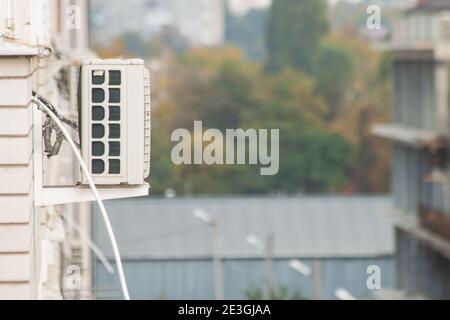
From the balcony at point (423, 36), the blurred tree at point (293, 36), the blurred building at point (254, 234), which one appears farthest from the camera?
the blurred tree at point (293, 36)

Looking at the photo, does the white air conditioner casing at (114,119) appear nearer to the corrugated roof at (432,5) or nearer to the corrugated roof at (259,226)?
the corrugated roof at (432,5)

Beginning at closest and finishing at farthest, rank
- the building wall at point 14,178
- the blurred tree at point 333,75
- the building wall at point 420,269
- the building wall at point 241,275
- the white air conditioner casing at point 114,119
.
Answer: the building wall at point 14,178, the white air conditioner casing at point 114,119, the building wall at point 420,269, the building wall at point 241,275, the blurred tree at point 333,75

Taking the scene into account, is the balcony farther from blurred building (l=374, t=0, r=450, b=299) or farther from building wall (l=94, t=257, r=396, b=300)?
building wall (l=94, t=257, r=396, b=300)

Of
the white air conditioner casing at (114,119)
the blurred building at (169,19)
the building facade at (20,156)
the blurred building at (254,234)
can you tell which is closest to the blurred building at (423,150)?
the blurred building at (254,234)

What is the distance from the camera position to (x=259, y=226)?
70.4 m

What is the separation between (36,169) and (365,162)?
89.5 meters

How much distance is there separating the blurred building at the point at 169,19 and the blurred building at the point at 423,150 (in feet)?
211

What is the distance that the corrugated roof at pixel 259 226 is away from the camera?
66.8 m

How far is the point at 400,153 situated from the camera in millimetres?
55031

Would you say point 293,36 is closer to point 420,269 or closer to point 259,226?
point 259,226

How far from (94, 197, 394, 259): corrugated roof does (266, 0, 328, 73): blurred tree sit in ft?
155

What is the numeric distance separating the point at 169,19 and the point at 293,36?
27920mm

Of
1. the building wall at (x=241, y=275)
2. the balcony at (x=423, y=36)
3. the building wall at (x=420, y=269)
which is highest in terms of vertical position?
the balcony at (x=423, y=36)
